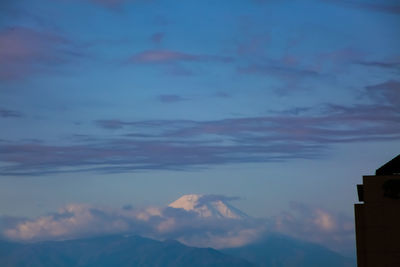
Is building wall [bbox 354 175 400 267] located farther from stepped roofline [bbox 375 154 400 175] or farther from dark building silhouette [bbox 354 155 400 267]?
stepped roofline [bbox 375 154 400 175]

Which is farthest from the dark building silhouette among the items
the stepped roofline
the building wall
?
the stepped roofline

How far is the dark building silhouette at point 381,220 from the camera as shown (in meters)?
60.3

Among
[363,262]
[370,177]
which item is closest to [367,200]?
[370,177]

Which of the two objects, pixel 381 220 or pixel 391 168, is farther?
pixel 391 168

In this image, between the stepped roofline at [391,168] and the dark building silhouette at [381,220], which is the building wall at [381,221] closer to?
the dark building silhouette at [381,220]

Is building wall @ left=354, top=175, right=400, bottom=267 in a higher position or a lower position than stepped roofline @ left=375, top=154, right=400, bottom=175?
lower

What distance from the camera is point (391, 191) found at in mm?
60188

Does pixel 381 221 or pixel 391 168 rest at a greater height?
pixel 391 168

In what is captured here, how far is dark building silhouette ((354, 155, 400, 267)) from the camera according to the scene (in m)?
60.3

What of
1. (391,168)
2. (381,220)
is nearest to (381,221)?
(381,220)

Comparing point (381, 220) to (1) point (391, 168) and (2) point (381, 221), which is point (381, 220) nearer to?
(2) point (381, 221)

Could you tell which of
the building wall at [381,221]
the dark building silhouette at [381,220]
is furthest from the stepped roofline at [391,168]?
the building wall at [381,221]

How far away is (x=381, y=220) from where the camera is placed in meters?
61.0

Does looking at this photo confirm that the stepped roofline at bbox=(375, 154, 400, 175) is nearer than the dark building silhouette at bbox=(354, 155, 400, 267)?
No
